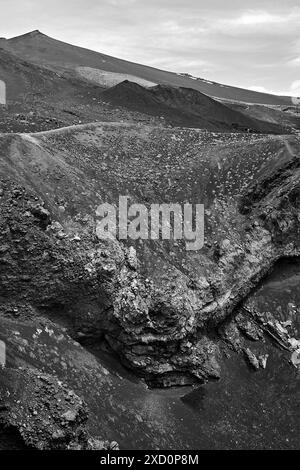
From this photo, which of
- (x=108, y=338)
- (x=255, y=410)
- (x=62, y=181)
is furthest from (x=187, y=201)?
(x=255, y=410)

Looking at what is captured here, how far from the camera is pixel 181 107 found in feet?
235

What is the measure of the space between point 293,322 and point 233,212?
9545 mm

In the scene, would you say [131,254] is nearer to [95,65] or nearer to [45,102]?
[45,102]

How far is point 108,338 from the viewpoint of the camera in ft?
107

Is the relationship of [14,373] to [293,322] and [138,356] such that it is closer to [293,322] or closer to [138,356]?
[138,356]

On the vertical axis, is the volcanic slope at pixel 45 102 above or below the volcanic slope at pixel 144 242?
above

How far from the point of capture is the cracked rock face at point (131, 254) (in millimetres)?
31312

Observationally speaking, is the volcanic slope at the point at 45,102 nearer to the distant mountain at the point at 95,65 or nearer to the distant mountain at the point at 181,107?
the distant mountain at the point at 181,107

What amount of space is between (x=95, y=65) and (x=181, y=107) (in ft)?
157

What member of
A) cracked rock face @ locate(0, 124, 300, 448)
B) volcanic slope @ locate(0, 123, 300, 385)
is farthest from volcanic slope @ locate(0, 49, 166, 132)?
cracked rock face @ locate(0, 124, 300, 448)

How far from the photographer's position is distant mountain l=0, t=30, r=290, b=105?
346ft

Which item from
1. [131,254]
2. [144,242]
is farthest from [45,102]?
[131,254]

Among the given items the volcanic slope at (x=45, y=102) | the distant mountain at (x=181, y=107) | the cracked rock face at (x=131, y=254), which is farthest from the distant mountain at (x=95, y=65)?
the cracked rock face at (x=131, y=254)

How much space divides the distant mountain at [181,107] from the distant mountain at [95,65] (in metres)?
28.4
